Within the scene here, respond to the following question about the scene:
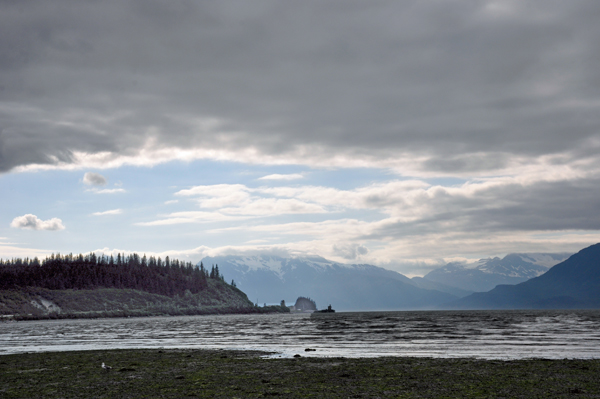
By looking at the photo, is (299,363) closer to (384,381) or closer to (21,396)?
(384,381)

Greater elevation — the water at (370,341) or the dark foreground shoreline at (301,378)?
the dark foreground shoreline at (301,378)

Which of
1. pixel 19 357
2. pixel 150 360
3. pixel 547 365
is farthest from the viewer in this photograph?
pixel 19 357

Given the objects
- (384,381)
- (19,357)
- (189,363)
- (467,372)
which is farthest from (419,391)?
(19,357)

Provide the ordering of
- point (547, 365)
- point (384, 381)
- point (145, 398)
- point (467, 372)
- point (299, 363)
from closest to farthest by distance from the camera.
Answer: point (145, 398)
point (384, 381)
point (467, 372)
point (547, 365)
point (299, 363)

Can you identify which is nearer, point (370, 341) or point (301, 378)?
point (301, 378)

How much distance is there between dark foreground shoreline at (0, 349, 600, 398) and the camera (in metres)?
21.7

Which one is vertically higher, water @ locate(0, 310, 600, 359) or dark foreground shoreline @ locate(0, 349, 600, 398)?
dark foreground shoreline @ locate(0, 349, 600, 398)

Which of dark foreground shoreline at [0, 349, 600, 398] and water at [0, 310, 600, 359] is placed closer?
dark foreground shoreline at [0, 349, 600, 398]

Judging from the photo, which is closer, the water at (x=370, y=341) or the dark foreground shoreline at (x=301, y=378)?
the dark foreground shoreline at (x=301, y=378)

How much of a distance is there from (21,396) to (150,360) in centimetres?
1426

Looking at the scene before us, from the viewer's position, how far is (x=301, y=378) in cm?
2575

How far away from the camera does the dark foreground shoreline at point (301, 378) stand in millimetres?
21656

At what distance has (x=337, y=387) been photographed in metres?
23.0

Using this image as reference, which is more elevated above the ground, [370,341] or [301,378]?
[301,378]
